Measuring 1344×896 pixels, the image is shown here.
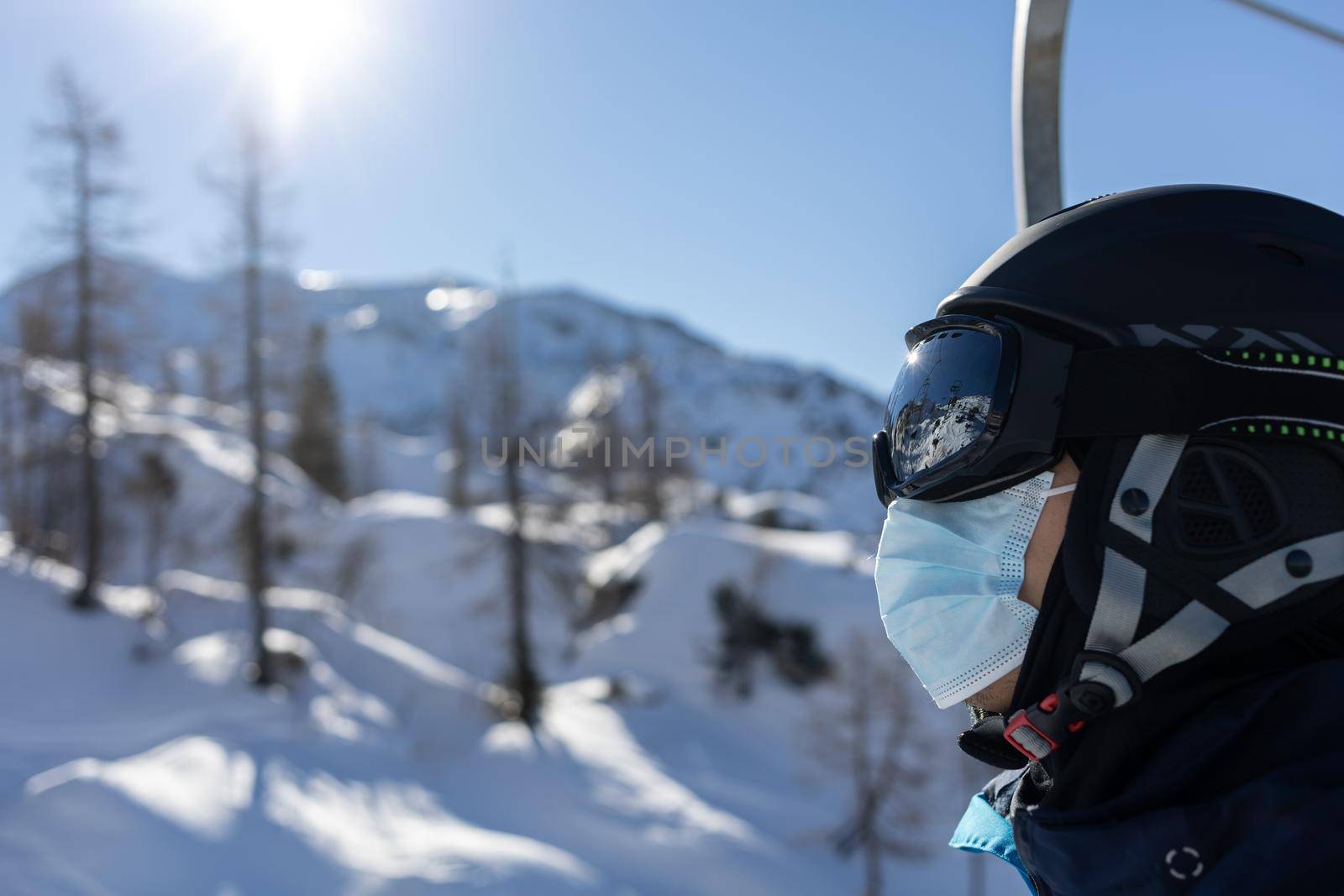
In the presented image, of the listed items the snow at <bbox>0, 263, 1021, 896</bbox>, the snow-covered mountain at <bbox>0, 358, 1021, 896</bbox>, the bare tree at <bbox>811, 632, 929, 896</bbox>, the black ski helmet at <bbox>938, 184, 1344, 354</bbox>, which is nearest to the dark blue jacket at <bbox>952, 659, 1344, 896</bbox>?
the black ski helmet at <bbox>938, 184, 1344, 354</bbox>

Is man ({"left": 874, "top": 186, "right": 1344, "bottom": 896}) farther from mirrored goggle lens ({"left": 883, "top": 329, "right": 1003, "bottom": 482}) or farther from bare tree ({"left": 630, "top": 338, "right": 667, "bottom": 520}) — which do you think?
bare tree ({"left": 630, "top": 338, "right": 667, "bottom": 520})

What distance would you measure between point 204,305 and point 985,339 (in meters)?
19.0

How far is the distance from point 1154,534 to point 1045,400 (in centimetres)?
23

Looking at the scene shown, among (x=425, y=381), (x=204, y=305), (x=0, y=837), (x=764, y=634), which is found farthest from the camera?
(x=425, y=381)

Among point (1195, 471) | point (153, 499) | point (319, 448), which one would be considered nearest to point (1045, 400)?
point (1195, 471)

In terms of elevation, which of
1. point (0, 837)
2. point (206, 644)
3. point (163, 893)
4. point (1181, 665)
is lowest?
point (206, 644)

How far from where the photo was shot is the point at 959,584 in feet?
4.59

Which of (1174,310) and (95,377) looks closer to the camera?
(1174,310)

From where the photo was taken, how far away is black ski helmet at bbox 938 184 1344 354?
47.5 inches

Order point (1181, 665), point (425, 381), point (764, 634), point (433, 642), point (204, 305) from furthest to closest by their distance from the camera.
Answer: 1. point (425, 381)
2. point (433, 642)
3. point (764, 634)
4. point (204, 305)
5. point (1181, 665)

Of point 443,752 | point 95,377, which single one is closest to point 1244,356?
point 443,752

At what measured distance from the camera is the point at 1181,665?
3.84 feet

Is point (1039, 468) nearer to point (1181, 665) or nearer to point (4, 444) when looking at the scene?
point (1181, 665)

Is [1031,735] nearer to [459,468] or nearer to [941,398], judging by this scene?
[941,398]
